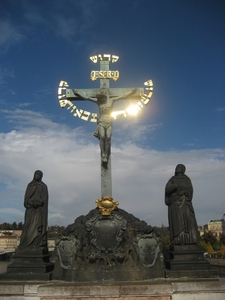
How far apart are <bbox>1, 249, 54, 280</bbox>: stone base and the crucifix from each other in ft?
10.4

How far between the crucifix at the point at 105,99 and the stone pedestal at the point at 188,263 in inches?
127

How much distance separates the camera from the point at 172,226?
884 centimetres

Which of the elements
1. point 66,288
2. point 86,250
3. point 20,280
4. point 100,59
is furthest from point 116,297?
point 100,59

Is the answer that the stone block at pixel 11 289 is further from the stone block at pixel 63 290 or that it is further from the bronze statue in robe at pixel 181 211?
the bronze statue in robe at pixel 181 211

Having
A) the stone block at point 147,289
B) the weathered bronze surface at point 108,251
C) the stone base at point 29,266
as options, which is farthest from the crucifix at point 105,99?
the stone block at point 147,289

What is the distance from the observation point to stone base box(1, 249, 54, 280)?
811 cm

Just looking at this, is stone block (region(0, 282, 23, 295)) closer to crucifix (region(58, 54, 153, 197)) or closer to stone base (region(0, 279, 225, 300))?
stone base (region(0, 279, 225, 300))

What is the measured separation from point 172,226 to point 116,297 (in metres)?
2.80

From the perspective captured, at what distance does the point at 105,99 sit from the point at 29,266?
19.9ft

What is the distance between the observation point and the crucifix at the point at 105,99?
35.6 feet

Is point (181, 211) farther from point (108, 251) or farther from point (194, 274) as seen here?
point (108, 251)

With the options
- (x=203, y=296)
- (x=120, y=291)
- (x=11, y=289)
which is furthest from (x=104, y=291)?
(x=203, y=296)

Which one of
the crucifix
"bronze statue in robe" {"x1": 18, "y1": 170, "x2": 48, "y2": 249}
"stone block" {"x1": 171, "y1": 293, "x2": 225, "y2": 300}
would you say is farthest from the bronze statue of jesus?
"stone block" {"x1": 171, "y1": 293, "x2": 225, "y2": 300}

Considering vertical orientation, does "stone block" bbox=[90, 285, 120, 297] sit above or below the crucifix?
below
